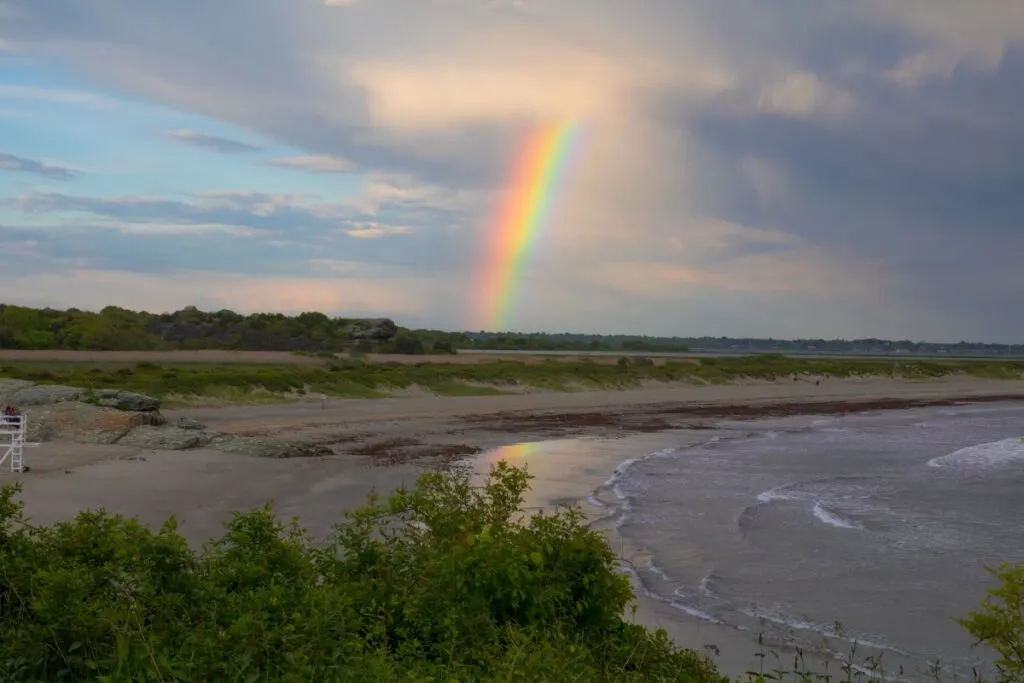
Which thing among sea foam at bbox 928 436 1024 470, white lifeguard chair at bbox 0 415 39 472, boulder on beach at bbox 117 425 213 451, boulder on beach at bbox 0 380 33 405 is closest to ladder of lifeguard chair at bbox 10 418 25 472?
white lifeguard chair at bbox 0 415 39 472

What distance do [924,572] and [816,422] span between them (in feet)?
91.7

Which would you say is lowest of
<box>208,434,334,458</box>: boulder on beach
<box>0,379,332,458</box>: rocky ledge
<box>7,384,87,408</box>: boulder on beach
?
<box>208,434,334,458</box>: boulder on beach

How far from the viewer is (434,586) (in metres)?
6.31

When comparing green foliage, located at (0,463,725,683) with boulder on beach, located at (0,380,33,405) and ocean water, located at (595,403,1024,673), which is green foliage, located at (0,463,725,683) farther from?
boulder on beach, located at (0,380,33,405)

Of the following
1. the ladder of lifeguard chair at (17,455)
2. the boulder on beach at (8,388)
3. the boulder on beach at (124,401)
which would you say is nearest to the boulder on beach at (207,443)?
the boulder on beach at (124,401)

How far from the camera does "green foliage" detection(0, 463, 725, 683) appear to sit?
16.9 feet

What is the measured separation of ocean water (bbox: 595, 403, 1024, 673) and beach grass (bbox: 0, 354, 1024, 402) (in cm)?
1994

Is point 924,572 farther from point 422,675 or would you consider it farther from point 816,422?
point 816,422

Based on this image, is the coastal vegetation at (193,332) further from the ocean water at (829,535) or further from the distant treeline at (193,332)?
the ocean water at (829,535)

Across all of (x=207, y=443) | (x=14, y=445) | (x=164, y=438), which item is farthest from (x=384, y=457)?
(x=14, y=445)

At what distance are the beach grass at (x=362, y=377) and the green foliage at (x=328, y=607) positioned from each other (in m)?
29.6

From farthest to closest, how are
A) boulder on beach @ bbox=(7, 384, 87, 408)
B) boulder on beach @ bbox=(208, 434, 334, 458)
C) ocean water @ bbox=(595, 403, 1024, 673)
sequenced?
boulder on beach @ bbox=(7, 384, 87, 408) < boulder on beach @ bbox=(208, 434, 334, 458) < ocean water @ bbox=(595, 403, 1024, 673)

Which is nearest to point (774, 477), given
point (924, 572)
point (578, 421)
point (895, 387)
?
point (924, 572)

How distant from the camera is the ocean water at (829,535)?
10117 mm
